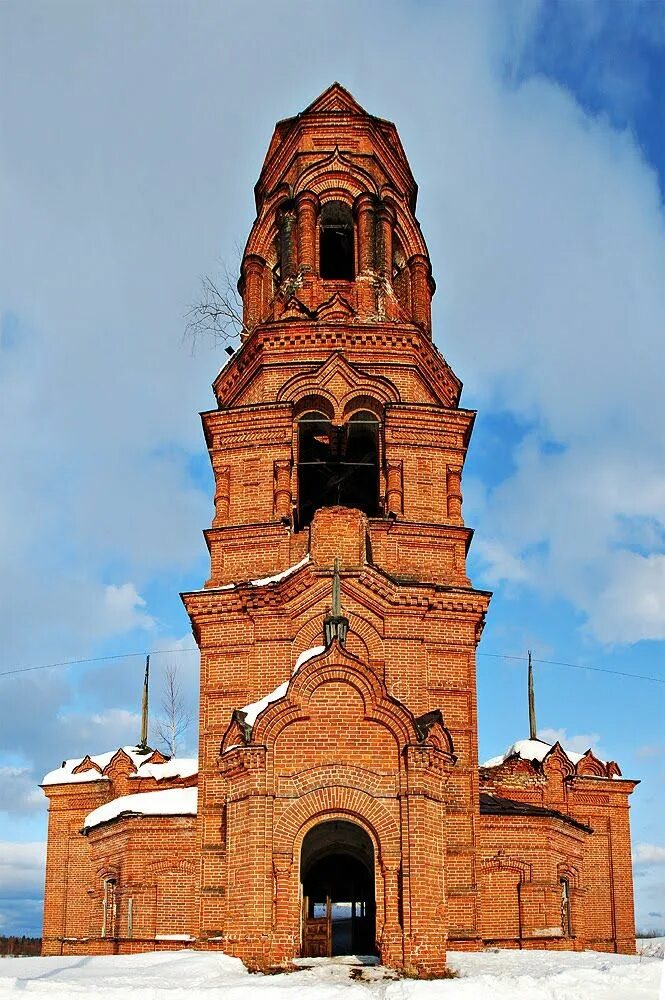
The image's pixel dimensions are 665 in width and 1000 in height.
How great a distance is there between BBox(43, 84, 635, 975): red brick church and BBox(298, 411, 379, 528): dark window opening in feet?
0.19

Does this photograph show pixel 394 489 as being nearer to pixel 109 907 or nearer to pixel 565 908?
pixel 565 908

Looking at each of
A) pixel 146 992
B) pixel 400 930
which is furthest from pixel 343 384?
pixel 146 992

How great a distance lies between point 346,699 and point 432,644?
3.56m

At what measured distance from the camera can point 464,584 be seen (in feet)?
62.9

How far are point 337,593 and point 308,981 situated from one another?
210 inches

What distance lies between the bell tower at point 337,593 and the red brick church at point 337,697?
0.04 metres

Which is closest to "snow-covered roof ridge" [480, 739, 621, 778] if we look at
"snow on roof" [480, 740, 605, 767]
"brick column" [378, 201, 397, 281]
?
"snow on roof" [480, 740, 605, 767]

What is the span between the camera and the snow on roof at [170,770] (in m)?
20.5

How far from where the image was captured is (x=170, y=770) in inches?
816

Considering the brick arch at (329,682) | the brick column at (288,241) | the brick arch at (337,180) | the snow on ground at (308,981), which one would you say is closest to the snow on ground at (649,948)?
the snow on ground at (308,981)

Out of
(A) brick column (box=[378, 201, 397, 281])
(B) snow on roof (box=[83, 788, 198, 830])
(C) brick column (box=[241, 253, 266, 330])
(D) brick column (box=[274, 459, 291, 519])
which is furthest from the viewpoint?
(C) brick column (box=[241, 253, 266, 330])

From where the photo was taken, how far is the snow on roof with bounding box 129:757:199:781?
2052cm

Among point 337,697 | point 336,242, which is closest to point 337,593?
point 337,697

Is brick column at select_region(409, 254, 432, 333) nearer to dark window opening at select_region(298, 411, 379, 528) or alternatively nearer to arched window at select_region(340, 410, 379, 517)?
arched window at select_region(340, 410, 379, 517)
